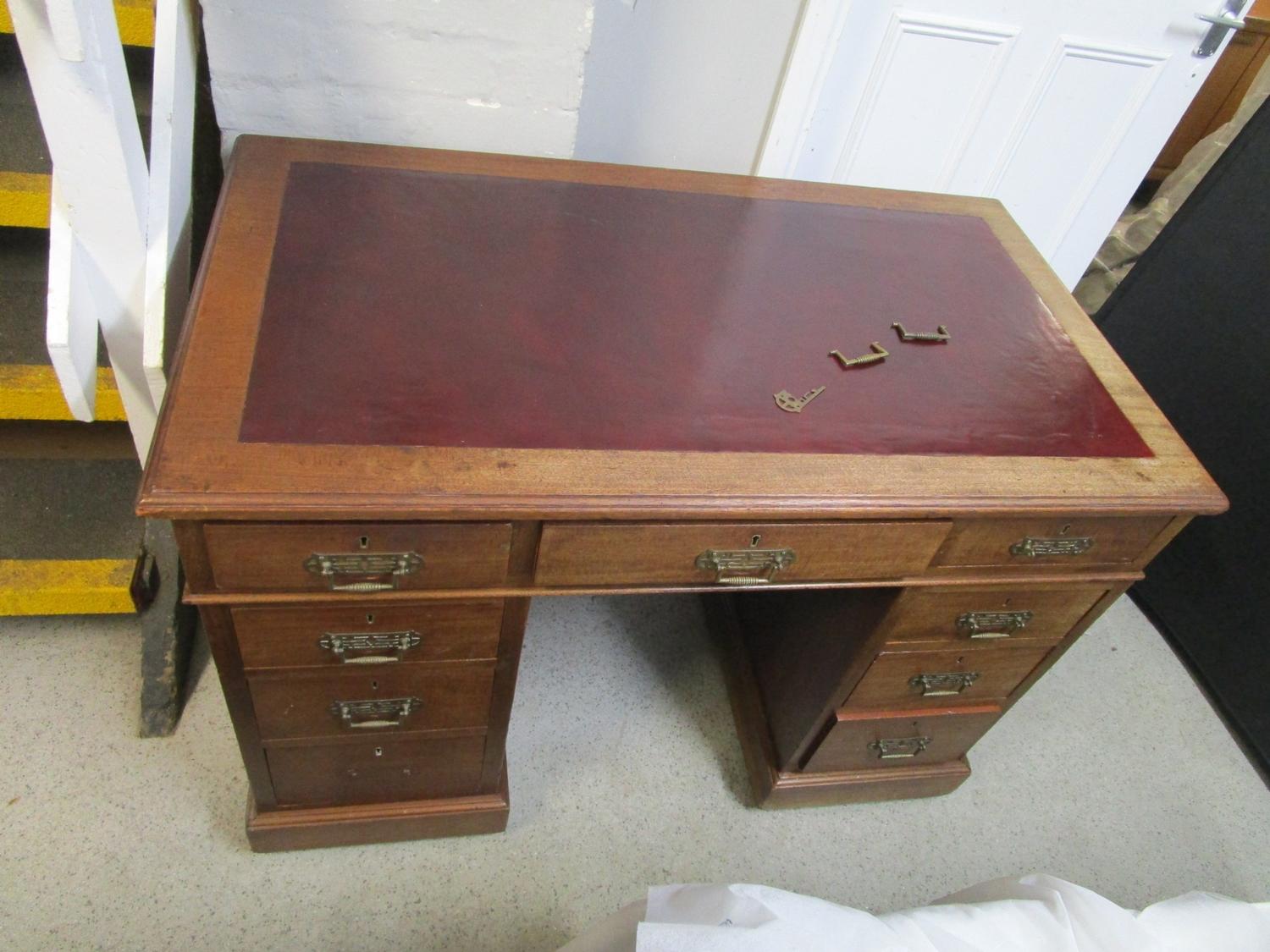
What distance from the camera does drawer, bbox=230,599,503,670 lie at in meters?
1.14

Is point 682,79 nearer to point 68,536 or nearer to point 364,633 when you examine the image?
point 364,633

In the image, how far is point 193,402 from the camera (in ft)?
3.35

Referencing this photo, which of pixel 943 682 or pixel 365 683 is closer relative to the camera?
pixel 365 683

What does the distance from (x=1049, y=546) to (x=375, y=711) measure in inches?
38.4

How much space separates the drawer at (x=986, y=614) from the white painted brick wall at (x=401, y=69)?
37.1 inches

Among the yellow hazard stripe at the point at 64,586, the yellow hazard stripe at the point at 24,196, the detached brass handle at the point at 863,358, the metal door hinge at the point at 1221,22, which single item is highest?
the metal door hinge at the point at 1221,22

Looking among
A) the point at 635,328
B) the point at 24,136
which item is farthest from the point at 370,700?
the point at 24,136

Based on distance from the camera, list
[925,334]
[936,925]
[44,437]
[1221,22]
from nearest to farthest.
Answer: [936,925]
[925,334]
[44,437]
[1221,22]

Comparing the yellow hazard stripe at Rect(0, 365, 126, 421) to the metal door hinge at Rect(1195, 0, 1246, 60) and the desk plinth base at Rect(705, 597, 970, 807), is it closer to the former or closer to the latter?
the desk plinth base at Rect(705, 597, 970, 807)

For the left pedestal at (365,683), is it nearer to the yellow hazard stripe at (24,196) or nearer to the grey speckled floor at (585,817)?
the grey speckled floor at (585,817)

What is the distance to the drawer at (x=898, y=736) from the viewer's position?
1564 millimetres

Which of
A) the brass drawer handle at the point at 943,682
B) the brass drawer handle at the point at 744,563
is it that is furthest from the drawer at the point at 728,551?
the brass drawer handle at the point at 943,682

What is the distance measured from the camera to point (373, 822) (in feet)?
4.95

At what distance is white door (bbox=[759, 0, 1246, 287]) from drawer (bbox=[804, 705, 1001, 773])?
1.13 meters
